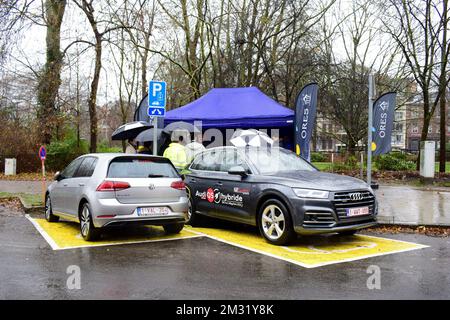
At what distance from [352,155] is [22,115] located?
18.4 meters

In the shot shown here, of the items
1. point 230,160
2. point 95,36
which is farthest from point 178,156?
point 95,36

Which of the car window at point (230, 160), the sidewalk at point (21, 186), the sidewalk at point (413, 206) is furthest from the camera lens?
the sidewalk at point (21, 186)

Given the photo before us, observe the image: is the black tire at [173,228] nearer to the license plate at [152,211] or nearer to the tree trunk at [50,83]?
the license plate at [152,211]

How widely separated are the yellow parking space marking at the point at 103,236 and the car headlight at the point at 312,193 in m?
2.25

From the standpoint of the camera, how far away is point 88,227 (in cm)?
746

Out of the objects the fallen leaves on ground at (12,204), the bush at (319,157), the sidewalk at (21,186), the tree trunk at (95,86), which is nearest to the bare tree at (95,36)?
the tree trunk at (95,86)

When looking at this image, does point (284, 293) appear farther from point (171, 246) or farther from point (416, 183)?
point (416, 183)

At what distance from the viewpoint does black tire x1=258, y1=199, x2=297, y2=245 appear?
7.09 m

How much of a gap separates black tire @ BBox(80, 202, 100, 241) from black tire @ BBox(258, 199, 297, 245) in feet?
9.00

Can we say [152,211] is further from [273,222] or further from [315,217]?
[315,217]

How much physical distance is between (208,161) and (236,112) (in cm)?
572

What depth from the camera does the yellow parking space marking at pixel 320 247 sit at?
21.3 ft
